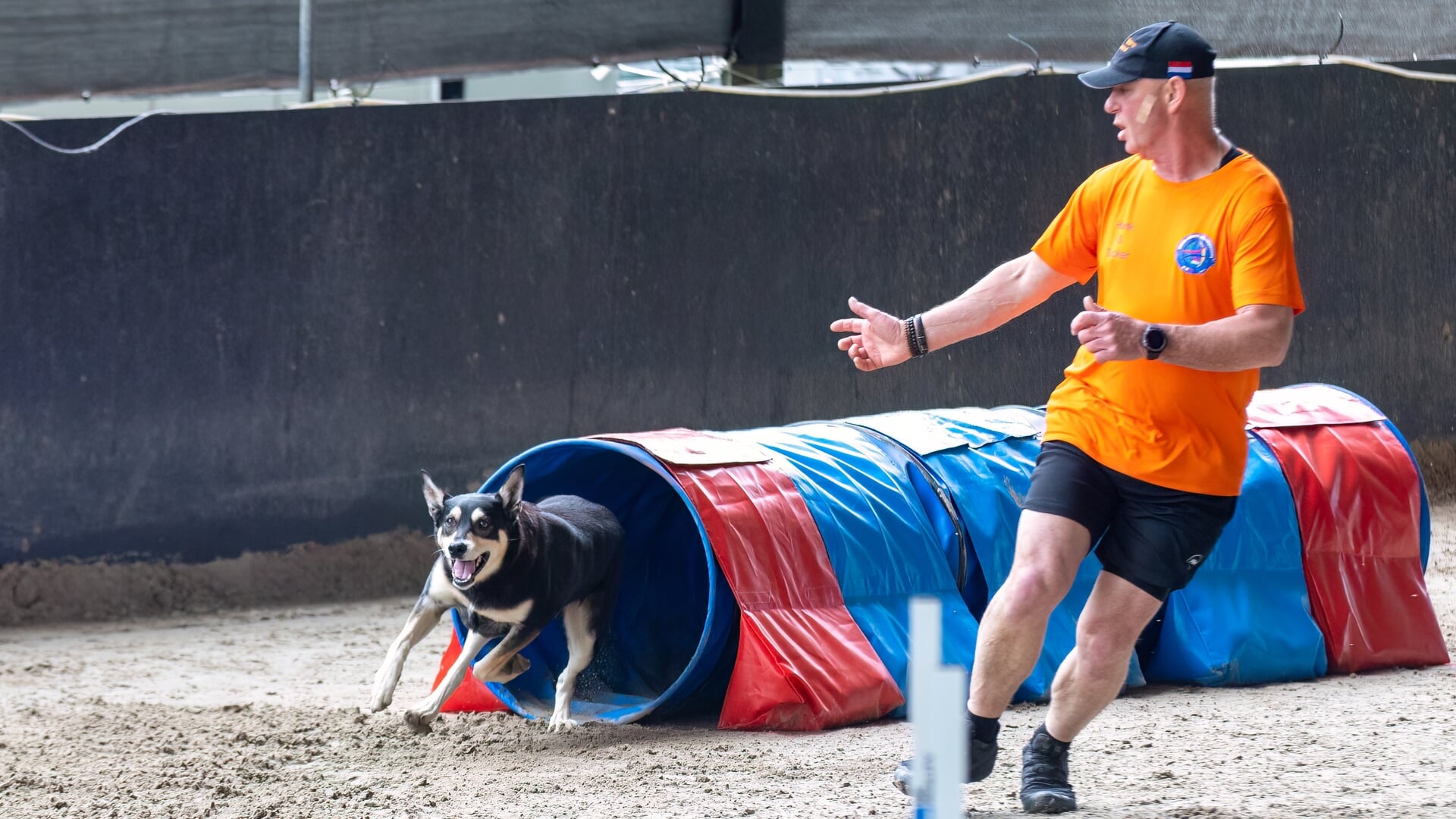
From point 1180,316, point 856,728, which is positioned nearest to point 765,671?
point 856,728

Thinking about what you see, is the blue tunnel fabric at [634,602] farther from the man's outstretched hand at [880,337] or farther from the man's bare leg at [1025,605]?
the man's bare leg at [1025,605]

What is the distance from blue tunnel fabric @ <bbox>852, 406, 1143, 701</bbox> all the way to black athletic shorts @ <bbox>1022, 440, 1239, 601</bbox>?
1.51 meters

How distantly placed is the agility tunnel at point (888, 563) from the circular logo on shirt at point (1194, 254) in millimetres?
1874

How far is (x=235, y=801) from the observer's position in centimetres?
392

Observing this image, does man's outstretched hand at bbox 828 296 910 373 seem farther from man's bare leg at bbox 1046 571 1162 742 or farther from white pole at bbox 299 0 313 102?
white pole at bbox 299 0 313 102

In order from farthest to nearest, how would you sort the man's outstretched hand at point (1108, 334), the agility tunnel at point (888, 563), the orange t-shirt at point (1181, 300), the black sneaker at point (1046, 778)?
the agility tunnel at point (888, 563) < the black sneaker at point (1046, 778) < the orange t-shirt at point (1181, 300) < the man's outstretched hand at point (1108, 334)

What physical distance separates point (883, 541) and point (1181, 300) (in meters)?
1.93

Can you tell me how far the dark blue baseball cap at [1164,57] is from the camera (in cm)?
328

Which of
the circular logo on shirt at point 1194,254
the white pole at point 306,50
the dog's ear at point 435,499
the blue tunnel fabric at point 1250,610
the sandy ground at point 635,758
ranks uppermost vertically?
the white pole at point 306,50

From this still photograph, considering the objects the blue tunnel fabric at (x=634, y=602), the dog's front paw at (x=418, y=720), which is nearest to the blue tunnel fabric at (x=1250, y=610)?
the blue tunnel fabric at (x=634, y=602)

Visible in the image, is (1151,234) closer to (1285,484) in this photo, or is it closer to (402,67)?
(1285,484)

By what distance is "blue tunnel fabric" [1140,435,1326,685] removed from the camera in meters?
5.11

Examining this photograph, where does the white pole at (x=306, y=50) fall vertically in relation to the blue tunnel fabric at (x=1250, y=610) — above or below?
above

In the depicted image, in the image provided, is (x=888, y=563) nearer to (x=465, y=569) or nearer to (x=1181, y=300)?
(x=465, y=569)
